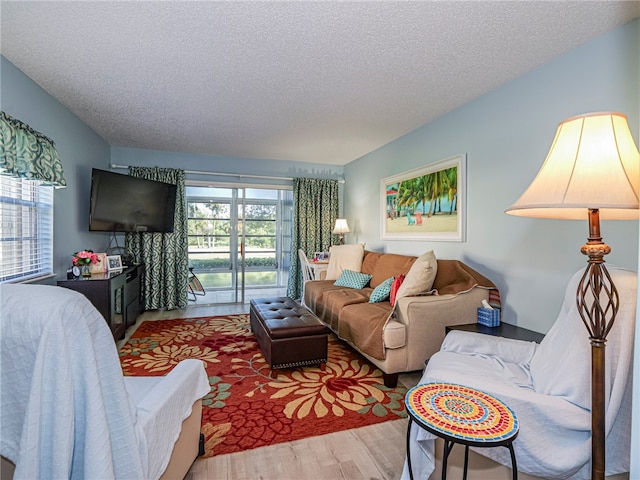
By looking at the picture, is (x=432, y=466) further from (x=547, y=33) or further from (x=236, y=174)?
(x=236, y=174)

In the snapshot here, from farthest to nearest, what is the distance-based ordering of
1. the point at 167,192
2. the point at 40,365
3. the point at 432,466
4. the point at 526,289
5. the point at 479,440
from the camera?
the point at 167,192, the point at 526,289, the point at 432,466, the point at 479,440, the point at 40,365

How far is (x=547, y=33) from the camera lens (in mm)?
1967

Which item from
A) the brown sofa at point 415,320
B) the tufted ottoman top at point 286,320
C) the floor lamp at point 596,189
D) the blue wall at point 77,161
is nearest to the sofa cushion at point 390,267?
the brown sofa at point 415,320

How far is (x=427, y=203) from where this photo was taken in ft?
11.7

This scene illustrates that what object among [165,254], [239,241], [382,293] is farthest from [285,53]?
[165,254]

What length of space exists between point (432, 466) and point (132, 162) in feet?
17.0

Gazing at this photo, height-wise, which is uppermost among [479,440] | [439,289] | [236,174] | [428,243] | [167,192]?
[236,174]

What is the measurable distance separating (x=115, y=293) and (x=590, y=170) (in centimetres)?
392

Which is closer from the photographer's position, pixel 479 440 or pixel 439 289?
pixel 479 440

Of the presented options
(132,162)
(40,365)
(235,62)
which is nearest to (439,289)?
(235,62)

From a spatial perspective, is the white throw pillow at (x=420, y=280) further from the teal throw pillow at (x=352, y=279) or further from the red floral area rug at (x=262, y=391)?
the teal throw pillow at (x=352, y=279)

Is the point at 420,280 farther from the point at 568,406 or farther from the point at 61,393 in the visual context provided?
the point at 61,393

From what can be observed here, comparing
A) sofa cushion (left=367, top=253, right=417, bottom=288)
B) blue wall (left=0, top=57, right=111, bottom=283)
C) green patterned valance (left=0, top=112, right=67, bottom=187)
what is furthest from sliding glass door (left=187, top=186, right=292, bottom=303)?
green patterned valance (left=0, top=112, right=67, bottom=187)

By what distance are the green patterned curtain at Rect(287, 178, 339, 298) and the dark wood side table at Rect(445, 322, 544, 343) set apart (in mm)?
3275
